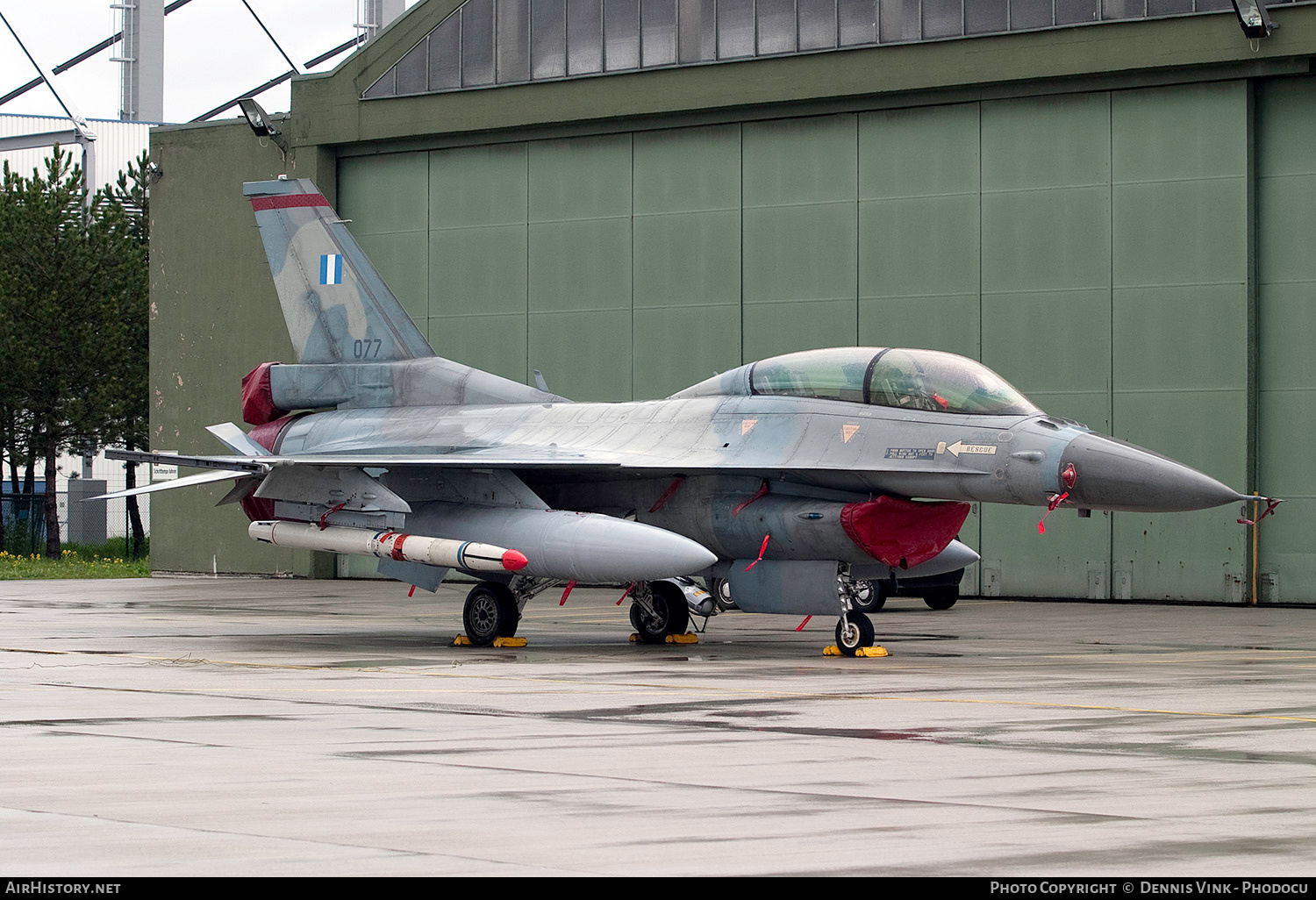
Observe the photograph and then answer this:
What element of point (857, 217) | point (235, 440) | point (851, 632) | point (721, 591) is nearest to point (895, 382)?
point (851, 632)

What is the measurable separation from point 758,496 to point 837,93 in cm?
1346

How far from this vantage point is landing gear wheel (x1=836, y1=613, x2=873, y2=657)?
1493cm

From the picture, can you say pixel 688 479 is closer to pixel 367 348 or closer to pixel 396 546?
pixel 396 546

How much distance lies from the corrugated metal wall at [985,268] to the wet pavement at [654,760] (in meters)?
9.15

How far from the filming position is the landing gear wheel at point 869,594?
67.3 ft

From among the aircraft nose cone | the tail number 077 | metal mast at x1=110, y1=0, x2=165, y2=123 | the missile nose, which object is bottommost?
the missile nose

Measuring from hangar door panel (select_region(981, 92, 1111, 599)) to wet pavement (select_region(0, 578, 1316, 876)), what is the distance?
9254 millimetres

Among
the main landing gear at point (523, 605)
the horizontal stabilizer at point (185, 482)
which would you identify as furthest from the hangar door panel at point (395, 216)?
the main landing gear at point (523, 605)

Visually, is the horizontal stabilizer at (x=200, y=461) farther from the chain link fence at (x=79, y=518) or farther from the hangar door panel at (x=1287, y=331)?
the chain link fence at (x=79, y=518)

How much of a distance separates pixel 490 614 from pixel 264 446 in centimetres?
427

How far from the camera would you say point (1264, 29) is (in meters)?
23.8

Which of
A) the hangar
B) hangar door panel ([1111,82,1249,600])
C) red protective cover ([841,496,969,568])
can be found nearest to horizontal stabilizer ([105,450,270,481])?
red protective cover ([841,496,969,568])

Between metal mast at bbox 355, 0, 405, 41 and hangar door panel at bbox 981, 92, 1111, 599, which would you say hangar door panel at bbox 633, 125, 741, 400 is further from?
metal mast at bbox 355, 0, 405, 41
